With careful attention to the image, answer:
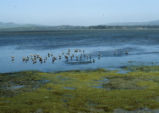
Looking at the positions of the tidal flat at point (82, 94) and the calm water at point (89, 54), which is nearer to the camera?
the tidal flat at point (82, 94)

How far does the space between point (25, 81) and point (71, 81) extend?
5651 mm

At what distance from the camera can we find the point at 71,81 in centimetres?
2705

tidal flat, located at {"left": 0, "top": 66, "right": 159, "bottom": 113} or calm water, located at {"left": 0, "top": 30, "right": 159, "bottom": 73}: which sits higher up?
tidal flat, located at {"left": 0, "top": 66, "right": 159, "bottom": 113}

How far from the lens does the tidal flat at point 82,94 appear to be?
58.4ft

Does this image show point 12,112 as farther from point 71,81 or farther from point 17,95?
point 71,81

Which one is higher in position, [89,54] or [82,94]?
[82,94]

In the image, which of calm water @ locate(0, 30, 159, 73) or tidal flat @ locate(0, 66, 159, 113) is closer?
tidal flat @ locate(0, 66, 159, 113)

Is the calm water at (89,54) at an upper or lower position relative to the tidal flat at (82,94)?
lower

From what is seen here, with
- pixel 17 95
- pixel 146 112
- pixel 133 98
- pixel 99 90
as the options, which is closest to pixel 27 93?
pixel 17 95

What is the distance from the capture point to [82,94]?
21.2m

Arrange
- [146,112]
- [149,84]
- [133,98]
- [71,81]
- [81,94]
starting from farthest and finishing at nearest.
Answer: [71,81] < [149,84] < [81,94] < [133,98] < [146,112]

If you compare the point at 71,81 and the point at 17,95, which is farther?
the point at 71,81

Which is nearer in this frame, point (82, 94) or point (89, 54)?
point (82, 94)

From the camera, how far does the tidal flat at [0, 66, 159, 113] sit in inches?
701
